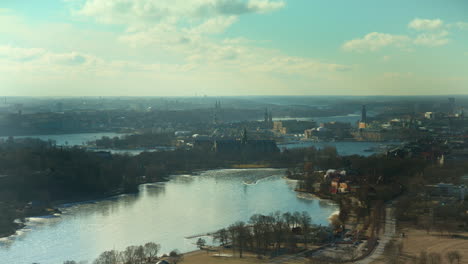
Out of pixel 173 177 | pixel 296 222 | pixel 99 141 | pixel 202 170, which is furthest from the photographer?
pixel 99 141

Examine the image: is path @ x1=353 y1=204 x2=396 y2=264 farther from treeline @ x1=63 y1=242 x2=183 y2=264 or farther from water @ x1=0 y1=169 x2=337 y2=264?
treeline @ x1=63 y1=242 x2=183 y2=264

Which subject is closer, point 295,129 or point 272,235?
point 272,235

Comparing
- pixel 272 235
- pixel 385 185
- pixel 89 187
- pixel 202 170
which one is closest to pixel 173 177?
pixel 202 170

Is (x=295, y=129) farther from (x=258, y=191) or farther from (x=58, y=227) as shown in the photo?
(x=58, y=227)

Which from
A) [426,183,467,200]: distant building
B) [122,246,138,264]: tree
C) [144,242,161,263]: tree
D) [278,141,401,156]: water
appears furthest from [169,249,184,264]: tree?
[278,141,401,156]: water

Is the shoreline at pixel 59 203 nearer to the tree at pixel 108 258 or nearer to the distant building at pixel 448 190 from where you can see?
the tree at pixel 108 258

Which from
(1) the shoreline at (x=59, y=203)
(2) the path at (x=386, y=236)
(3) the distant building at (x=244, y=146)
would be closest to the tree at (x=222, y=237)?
(2) the path at (x=386, y=236)

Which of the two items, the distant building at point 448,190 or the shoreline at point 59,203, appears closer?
the shoreline at point 59,203

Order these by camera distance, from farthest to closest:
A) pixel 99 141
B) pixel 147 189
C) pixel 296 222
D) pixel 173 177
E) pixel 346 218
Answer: pixel 99 141 < pixel 173 177 < pixel 147 189 < pixel 346 218 < pixel 296 222
